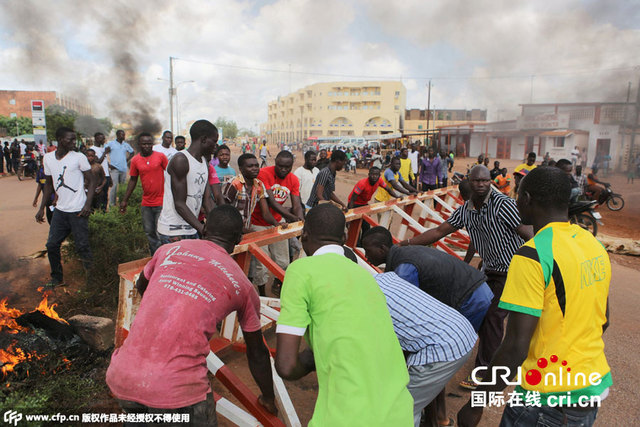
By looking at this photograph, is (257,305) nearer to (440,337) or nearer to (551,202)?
(440,337)

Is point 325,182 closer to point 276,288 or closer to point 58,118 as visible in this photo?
point 276,288

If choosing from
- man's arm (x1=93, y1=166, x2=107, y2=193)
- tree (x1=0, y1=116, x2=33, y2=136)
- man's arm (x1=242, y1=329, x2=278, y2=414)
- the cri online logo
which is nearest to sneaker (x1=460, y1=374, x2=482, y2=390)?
the cri online logo

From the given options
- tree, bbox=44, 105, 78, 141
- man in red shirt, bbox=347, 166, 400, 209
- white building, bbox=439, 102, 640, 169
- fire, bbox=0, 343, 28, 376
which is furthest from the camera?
white building, bbox=439, 102, 640, 169

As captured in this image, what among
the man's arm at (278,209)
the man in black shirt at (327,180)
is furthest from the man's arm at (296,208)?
the man in black shirt at (327,180)

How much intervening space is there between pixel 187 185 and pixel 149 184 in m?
2.02

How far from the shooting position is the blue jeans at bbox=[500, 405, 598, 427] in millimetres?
1641

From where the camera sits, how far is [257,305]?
1.98 m

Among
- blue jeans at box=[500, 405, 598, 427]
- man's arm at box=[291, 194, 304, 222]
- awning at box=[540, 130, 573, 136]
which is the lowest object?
blue jeans at box=[500, 405, 598, 427]

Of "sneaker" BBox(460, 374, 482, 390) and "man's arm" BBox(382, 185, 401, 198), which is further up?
"man's arm" BBox(382, 185, 401, 198)

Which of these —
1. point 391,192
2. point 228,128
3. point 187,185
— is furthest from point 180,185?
point 228,128

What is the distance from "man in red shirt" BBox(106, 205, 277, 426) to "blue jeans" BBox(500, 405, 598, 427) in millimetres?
1310

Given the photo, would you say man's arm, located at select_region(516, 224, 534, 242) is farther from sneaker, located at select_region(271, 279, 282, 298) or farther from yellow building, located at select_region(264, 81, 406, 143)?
yellow building, located at select_region(264, 81, 406, 143)

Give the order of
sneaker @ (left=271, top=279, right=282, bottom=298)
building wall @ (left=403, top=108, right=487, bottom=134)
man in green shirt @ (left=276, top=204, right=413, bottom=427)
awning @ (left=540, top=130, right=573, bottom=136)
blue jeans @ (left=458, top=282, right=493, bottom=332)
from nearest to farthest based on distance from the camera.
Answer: man in green shirt @ (left=276, top=204, right=413, bottom=427)
blue jeans @ (left=458, top=282, right=493, bottom=332)
sneaker @ (left=271, top=279, right=282, bottom=298)
awning @ (left=540, top=130, right=573, bottom=136)
building wall @ (left=403, top=108, right=487, bottom=134)

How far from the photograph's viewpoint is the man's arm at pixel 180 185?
130 inches
